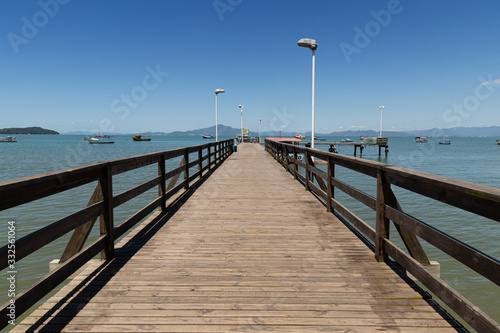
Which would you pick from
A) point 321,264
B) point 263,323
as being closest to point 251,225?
point 321,264

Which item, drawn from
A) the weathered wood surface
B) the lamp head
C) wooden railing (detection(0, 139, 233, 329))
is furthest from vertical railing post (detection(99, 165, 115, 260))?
the lamp head

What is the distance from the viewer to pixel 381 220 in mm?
3486

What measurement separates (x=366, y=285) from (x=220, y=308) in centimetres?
143

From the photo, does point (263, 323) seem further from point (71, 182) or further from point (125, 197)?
point (125, 197)

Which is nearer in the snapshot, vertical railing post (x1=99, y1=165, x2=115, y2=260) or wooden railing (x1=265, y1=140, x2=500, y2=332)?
wooden railing (x1=265, y1=140, x2=500, y2=332)

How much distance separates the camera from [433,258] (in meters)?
6.98

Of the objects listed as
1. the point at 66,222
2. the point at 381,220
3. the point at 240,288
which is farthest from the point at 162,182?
the point at 381,220

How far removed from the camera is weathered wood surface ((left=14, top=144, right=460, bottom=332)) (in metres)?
2.39

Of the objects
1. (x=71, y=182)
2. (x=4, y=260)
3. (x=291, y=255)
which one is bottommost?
(x=291, y=255)

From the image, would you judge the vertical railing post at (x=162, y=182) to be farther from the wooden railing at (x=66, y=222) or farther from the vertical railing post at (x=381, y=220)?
the vertical railing post at (x=381, y=220)

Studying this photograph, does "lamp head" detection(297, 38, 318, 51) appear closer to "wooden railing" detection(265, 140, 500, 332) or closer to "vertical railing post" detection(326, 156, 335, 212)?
"vertical railing post" detection(326, 156, 335, 212)

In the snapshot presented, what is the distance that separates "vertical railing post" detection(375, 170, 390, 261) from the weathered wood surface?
→ 0.46 ft

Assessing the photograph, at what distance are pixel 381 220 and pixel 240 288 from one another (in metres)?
1.75

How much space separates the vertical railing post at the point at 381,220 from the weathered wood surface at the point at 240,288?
0.46 feet
